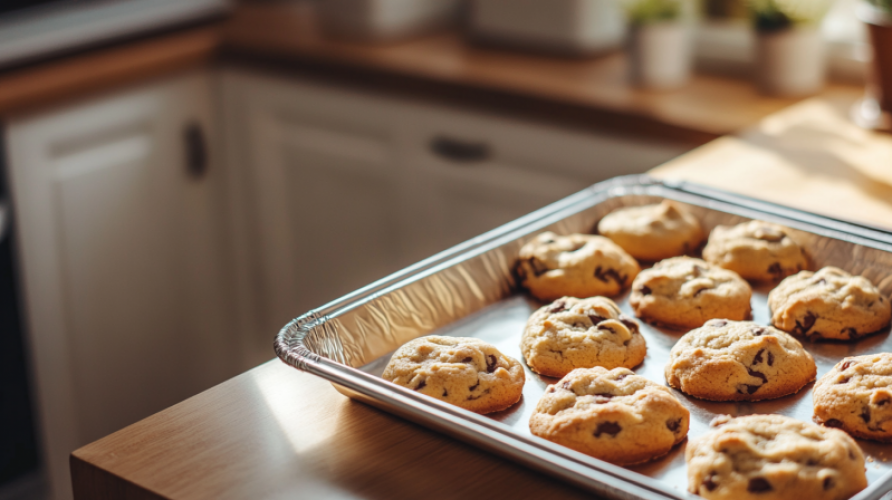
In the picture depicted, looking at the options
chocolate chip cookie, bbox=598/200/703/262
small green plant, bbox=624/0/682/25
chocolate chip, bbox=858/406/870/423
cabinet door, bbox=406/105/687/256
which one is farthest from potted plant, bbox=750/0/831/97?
chocolate chip, bbox=858/406/870/423

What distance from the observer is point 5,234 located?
176 centimetres

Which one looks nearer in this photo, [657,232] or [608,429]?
[608,429]

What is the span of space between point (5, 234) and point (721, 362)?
1.43m

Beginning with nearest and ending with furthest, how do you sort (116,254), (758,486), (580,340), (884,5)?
(758,486), (580,340), (884,5), (116,254)

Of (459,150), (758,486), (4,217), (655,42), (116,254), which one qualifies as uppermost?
(655,42)

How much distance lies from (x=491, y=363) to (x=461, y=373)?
0.12ft

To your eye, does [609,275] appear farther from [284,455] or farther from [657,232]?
[284,455]

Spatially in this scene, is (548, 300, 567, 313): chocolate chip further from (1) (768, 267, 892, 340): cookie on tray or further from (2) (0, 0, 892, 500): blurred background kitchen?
(2) (0, 0, 892, 500): blurred background kitchen

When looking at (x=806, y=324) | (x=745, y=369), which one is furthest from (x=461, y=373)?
(x=806, y=324)

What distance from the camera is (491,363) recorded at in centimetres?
82

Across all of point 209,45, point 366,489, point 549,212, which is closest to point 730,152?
point 549,212

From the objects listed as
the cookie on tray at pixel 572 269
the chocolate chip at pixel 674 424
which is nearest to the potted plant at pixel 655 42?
the cookie on tray at pixel 572 269

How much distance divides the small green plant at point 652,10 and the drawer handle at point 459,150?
0.36 meters

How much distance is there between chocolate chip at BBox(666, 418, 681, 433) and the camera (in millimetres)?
730
